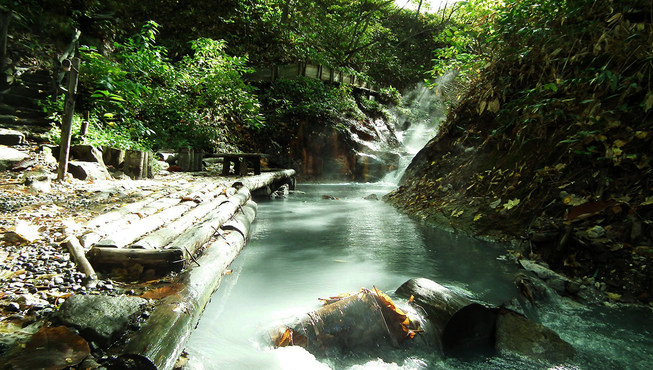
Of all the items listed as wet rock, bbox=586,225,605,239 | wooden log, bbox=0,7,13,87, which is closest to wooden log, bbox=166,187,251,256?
wet rock, bbox=586,225,605,239

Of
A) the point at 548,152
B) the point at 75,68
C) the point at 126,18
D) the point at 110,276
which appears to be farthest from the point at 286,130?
the point at 110,276

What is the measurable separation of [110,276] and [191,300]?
23.8 inches

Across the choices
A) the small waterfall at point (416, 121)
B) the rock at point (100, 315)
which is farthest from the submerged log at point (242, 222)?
the small waterfall at point (416, 121)

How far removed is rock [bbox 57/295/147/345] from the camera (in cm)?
136

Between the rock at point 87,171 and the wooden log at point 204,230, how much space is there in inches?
86.4

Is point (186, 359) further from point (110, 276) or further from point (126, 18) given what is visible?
point (126, 18)

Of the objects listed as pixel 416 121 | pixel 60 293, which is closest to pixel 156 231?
pixel 60 293

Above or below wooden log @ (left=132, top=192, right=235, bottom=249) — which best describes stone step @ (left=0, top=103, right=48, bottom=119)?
above

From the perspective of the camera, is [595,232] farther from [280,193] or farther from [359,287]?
[280,193]

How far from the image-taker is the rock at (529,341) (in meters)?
1.95

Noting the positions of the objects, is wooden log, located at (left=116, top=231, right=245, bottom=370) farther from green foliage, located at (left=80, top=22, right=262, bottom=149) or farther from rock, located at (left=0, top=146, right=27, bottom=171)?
green foliage, located at (left=80, top=22, right=262, bottom=149)

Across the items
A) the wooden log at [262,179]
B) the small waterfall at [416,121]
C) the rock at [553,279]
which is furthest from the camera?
the small waterfall at [416,121]

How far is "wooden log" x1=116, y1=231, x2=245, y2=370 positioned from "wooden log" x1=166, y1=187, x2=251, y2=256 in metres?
0.16

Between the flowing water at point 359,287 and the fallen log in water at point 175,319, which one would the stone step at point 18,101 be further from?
the fallen log in water at point 175,319
